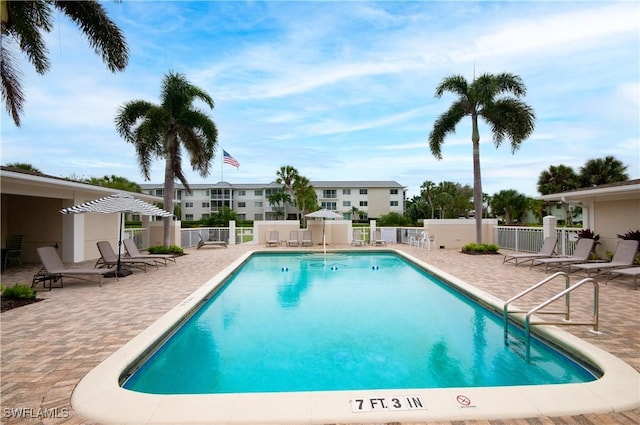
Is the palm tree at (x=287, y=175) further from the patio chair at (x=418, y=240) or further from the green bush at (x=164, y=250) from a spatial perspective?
the green bush at (x=164, y=250)

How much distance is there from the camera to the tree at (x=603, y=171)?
29531mm

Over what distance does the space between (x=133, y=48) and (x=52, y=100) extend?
5240 mm

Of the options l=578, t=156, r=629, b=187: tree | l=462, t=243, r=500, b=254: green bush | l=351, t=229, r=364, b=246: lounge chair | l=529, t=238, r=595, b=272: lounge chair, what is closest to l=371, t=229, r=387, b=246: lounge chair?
l=351, t=229, r=364, b=246: lounge chair

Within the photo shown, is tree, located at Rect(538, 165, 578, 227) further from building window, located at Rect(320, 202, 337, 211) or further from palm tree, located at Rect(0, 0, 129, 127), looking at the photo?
palm tree, located at Rect(0, 0, 129, 127)

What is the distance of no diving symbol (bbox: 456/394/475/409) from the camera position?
3111 mm

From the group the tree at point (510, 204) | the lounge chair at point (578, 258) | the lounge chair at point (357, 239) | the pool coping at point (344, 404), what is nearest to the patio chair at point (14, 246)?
the pool coping at point (344, 404)

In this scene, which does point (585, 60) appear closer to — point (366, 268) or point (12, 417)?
point (366, 268)

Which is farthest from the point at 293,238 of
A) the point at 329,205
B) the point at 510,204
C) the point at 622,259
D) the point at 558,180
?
the point at 329,205

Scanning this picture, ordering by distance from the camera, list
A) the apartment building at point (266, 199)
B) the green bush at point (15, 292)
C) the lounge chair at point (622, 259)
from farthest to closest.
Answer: the apartment building at point (266, 199) < the lounge chair at point (622, 259) < the green bush at point (15, 292)

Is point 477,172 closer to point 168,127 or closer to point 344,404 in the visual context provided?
point 168,127

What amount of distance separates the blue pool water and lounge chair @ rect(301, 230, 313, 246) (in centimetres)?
1098

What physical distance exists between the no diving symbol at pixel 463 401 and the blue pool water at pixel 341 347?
101 cm

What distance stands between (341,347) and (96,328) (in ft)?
12.0

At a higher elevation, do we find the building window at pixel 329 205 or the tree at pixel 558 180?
the tree at pixel 558 180
